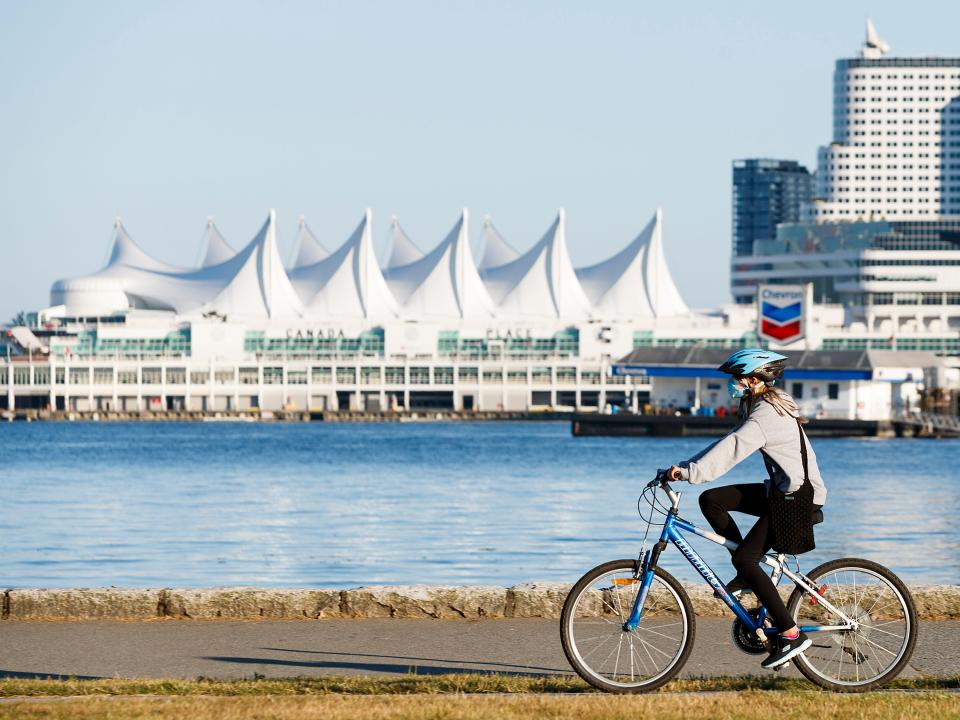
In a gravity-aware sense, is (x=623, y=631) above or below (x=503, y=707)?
above

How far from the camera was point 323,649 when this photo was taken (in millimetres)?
8617

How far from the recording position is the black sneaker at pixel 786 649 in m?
7.58

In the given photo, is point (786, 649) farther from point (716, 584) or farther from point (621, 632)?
point (621, 632)

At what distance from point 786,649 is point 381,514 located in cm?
2370

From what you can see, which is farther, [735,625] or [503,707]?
[735,625]

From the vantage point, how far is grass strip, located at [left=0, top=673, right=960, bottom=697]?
7410 mm

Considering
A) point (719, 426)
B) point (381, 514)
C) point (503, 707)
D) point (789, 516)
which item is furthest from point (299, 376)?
point (503, 707)

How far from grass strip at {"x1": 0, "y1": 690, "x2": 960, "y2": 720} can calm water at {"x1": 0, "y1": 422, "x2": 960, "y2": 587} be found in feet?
35.6

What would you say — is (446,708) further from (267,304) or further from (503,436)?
(267,304)

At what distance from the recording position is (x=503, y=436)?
8994 centimetres

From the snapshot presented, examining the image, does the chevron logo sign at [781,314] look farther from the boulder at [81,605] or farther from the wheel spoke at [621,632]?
the wheel spoke at [621,632]

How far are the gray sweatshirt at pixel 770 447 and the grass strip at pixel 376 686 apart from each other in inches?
34.9

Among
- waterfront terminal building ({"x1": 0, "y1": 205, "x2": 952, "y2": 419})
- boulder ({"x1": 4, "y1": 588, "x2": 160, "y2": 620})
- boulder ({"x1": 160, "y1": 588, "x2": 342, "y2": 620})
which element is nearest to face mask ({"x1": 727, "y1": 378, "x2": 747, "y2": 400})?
boulder ({"x1": 160, "y1": 588, "x2": 342, "y2": 620})

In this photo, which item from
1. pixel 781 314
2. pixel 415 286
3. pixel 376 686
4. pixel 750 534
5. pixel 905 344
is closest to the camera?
pixel 376 686
